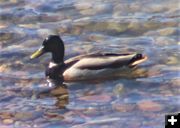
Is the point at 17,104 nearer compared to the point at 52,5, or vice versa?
the point at 17,104

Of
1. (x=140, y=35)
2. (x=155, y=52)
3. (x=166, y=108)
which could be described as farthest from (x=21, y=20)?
(x=166, y=108)

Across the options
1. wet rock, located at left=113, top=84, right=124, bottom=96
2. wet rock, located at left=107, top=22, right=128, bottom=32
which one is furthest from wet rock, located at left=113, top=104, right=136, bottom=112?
wet rock, located at left=107, top=22, right=128, bottom=32

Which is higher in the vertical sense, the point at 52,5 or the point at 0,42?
the point at 52,5

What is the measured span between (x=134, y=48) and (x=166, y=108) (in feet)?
9.41

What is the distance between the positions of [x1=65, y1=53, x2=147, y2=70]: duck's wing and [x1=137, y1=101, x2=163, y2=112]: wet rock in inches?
59.4

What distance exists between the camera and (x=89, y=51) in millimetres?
10789

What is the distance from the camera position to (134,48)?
10680mm

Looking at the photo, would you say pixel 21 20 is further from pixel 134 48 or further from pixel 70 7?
pixel 134 48

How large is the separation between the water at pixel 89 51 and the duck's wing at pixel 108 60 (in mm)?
229

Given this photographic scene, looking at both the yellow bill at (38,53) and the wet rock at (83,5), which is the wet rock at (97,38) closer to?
the yellow bill at (38,53)

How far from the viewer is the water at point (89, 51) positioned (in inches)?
312

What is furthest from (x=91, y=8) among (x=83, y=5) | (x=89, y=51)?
(x=89, y=51)

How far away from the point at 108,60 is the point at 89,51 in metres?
1.19

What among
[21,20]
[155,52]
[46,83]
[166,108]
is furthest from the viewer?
[21,20]
